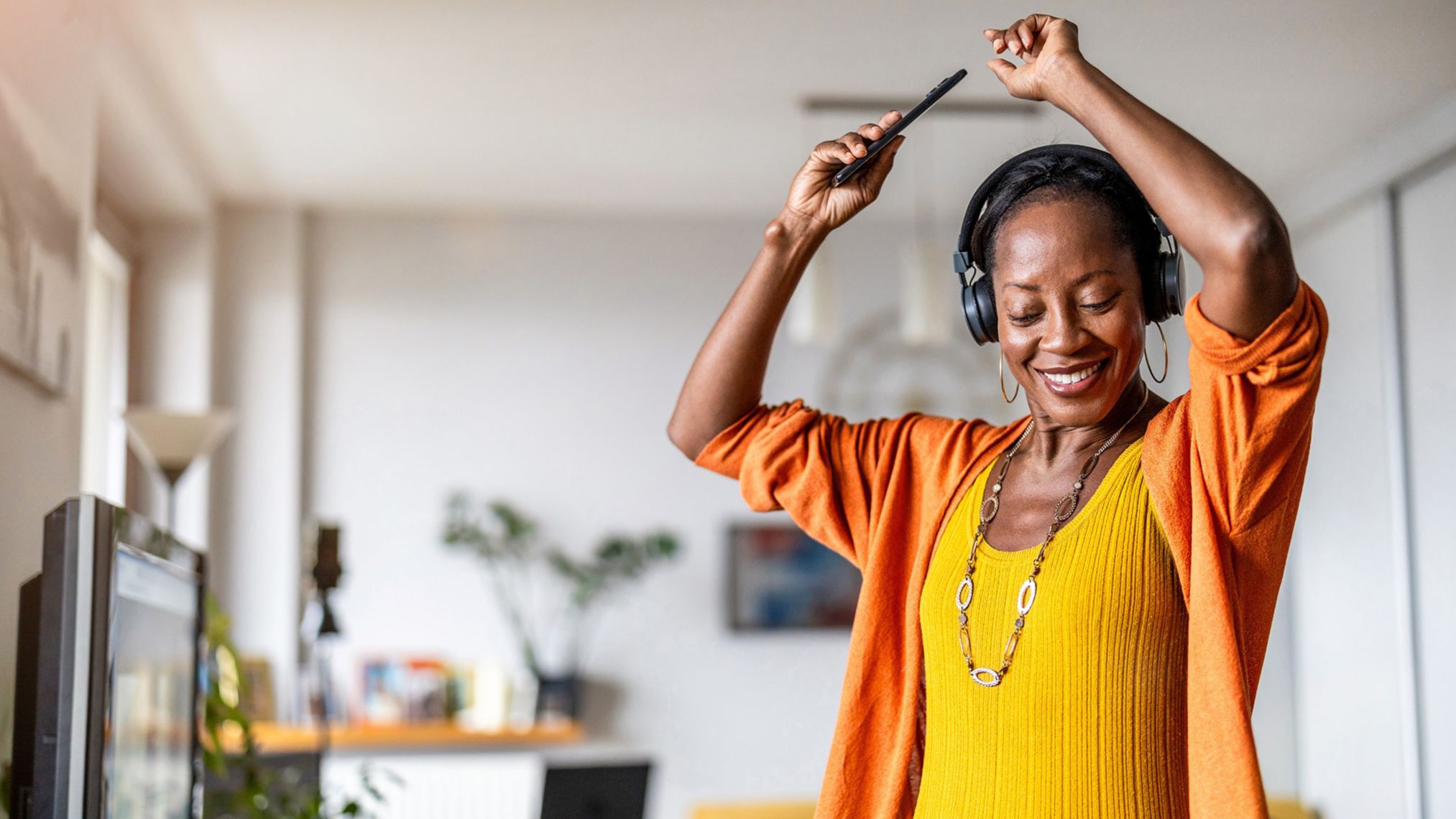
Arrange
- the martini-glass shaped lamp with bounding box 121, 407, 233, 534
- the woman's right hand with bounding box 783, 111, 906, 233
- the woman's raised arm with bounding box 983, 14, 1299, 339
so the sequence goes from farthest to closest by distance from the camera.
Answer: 1. the martini-glass shaped lamp with bounding box 121, 407, 233, 534
2. the woman's right hand with bounding box 783, 111, 906, 233
3. the woman's raised arm with bounding box 983, 14, 1299, 339

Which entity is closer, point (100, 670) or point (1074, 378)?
point (1074, 378)

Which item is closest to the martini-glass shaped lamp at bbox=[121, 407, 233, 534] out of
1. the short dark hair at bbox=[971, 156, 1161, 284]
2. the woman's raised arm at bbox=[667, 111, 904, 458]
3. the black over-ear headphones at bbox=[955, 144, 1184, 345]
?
the woman's raised arm at bbox=[667, 111, 904, 458]

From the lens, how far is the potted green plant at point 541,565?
16.0 feet

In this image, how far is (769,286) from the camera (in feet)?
4.01

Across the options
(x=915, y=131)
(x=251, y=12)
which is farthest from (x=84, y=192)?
(x=915, y=131)

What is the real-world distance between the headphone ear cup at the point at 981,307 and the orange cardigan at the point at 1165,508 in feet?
0.27

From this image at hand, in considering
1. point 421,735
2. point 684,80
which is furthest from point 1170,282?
point 421,735

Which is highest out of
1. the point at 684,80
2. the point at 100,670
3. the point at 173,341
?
the point at 684,80

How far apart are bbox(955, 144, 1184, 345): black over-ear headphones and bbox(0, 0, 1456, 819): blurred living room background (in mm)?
1931

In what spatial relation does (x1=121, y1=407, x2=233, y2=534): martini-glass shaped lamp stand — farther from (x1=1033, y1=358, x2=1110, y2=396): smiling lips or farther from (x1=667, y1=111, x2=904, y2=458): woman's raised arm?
(x1=1033, y1=358, x2=1110, y2=396): smiling lips

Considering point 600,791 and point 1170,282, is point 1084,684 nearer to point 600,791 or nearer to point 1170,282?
point 1170,282

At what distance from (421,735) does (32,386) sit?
8.42 feet

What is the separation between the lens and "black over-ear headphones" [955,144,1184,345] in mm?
1038

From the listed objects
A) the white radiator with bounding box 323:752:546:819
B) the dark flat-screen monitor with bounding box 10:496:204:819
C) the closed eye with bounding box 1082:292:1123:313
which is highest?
the closed eye with bounding box 1082:292:1123:313
